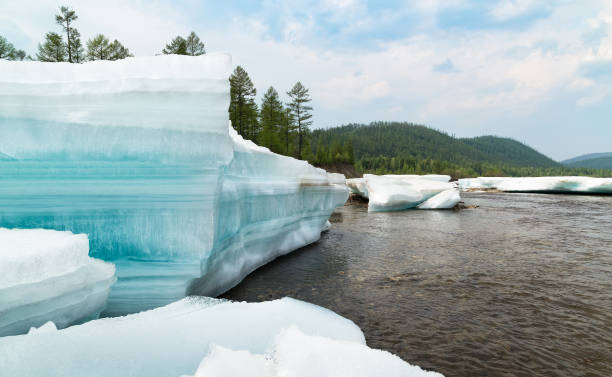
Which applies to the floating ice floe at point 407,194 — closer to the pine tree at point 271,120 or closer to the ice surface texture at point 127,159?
the ice surface texture at point 127,159

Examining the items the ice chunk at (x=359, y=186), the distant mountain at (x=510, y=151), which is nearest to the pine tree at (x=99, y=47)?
the ice chunk at (x=359, y=186)

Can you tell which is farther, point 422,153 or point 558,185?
point 422,153

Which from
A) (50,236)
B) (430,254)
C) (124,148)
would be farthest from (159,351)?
(430,254)

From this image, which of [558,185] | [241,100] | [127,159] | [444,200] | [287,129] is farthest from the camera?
[287,129]

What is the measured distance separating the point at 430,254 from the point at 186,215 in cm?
485

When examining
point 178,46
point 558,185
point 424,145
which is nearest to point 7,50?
point 178,46

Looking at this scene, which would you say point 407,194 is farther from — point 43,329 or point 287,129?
point 287,129

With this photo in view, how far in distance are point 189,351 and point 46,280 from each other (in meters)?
1.07

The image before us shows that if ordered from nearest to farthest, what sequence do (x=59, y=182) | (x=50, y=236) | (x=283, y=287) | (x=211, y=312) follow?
(x=50, y=236), (x=211, y=312), (x=59, y=182), (x=283, y=287)

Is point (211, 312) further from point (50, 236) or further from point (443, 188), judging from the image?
point (443, 188)

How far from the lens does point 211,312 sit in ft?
9.08

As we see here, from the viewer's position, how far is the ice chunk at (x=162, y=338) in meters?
1.81

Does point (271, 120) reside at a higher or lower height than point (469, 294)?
higher

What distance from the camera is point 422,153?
112 m
